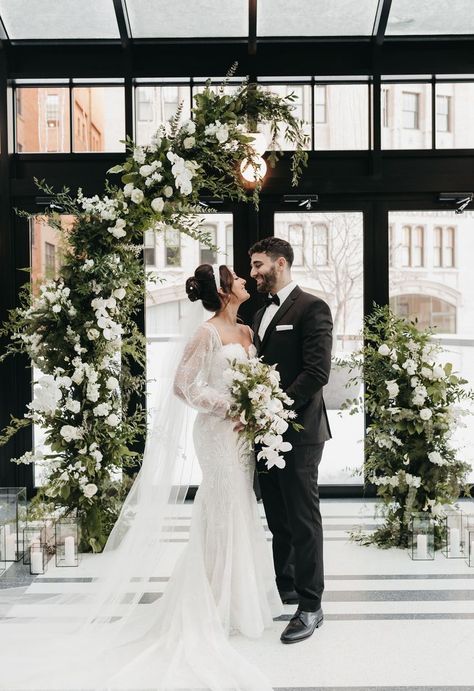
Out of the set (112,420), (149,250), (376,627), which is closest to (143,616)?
(376,627)

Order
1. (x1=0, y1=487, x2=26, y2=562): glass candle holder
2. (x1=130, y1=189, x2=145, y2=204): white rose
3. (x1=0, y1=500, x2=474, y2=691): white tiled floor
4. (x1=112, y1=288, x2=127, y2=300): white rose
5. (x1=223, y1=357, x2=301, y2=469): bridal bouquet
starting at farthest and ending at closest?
(x1=0, y1=487, x2=26, y2=562): glass candle holder < (x1=112, y1=288, x2=127, y2=300): white rose < (x1=130, y1=189, x2=145, y2=204): white rose < (x1=223, y1=357, x2=301, y2=469): bridal bouquet < (x1=0, y1=500, x2=474, y2=691): white tiled floor

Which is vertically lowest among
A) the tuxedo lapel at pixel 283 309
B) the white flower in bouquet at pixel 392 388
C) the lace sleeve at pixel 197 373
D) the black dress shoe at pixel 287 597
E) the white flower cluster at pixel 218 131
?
the black dress shoe at pixel 287 597

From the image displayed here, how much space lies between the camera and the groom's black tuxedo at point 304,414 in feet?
12.4

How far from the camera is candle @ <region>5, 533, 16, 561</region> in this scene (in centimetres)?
510

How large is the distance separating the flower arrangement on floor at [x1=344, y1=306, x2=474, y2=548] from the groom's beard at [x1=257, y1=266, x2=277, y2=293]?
1474mm

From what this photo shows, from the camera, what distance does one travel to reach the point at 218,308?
3998 mm

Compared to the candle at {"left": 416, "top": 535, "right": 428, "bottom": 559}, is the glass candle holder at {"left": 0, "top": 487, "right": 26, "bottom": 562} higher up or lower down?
higher up

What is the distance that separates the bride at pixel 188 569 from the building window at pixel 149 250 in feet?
9.16

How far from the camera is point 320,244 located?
22.4 feet

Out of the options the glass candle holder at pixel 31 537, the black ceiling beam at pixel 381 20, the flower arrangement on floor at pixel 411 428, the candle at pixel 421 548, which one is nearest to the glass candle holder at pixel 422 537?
the candle at pixel 421 548

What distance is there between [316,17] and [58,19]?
204 centimetres

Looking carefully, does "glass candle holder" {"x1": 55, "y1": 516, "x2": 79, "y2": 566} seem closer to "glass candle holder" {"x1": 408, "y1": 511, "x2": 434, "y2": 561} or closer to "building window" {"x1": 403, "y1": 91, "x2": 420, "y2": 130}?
"glass candle holder" {"x1": 408, "y1": 511, "x2": 434, "y2": 561}

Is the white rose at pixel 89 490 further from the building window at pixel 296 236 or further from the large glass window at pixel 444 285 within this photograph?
the large glass window at pixel 444 285

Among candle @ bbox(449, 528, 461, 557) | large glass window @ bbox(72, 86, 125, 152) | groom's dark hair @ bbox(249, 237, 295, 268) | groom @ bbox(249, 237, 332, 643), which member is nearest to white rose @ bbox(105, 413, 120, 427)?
groom @ bbox(249, 237, 332, 643)
